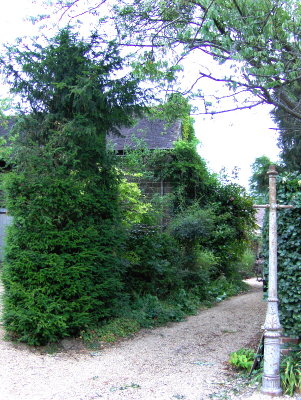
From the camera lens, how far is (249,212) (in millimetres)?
15000

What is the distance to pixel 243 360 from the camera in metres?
5.54

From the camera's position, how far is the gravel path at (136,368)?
15.4 ft

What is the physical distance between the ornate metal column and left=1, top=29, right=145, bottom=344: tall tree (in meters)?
3.10

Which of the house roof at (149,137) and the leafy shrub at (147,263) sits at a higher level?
the house roof at (149,137)

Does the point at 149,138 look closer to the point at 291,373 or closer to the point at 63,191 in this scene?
the point at 63,191

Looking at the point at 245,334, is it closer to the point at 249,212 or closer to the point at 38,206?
the point at 38,206

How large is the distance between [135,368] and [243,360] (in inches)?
58.0

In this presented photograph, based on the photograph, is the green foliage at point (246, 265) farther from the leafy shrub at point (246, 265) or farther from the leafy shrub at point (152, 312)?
the leafy shrub at point (152, 312)

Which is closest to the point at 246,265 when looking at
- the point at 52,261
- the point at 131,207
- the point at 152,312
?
the point at 131,207

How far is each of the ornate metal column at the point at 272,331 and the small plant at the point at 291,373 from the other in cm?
12

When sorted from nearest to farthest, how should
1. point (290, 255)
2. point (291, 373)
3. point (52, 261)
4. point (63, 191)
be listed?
point (291, 373) → point (290, 255) → point (52, 261) → point (63, 191)

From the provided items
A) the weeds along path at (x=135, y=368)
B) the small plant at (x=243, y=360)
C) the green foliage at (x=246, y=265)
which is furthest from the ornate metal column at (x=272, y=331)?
the green foliage at (x=246, y=265)

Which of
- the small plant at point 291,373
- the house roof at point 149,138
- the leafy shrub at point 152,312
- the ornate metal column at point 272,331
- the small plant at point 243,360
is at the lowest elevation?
the leafy shrub at point 152,312

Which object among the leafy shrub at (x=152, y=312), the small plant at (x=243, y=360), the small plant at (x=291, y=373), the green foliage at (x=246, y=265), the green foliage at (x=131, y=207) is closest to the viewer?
the small plant at (x=291, y=373)
